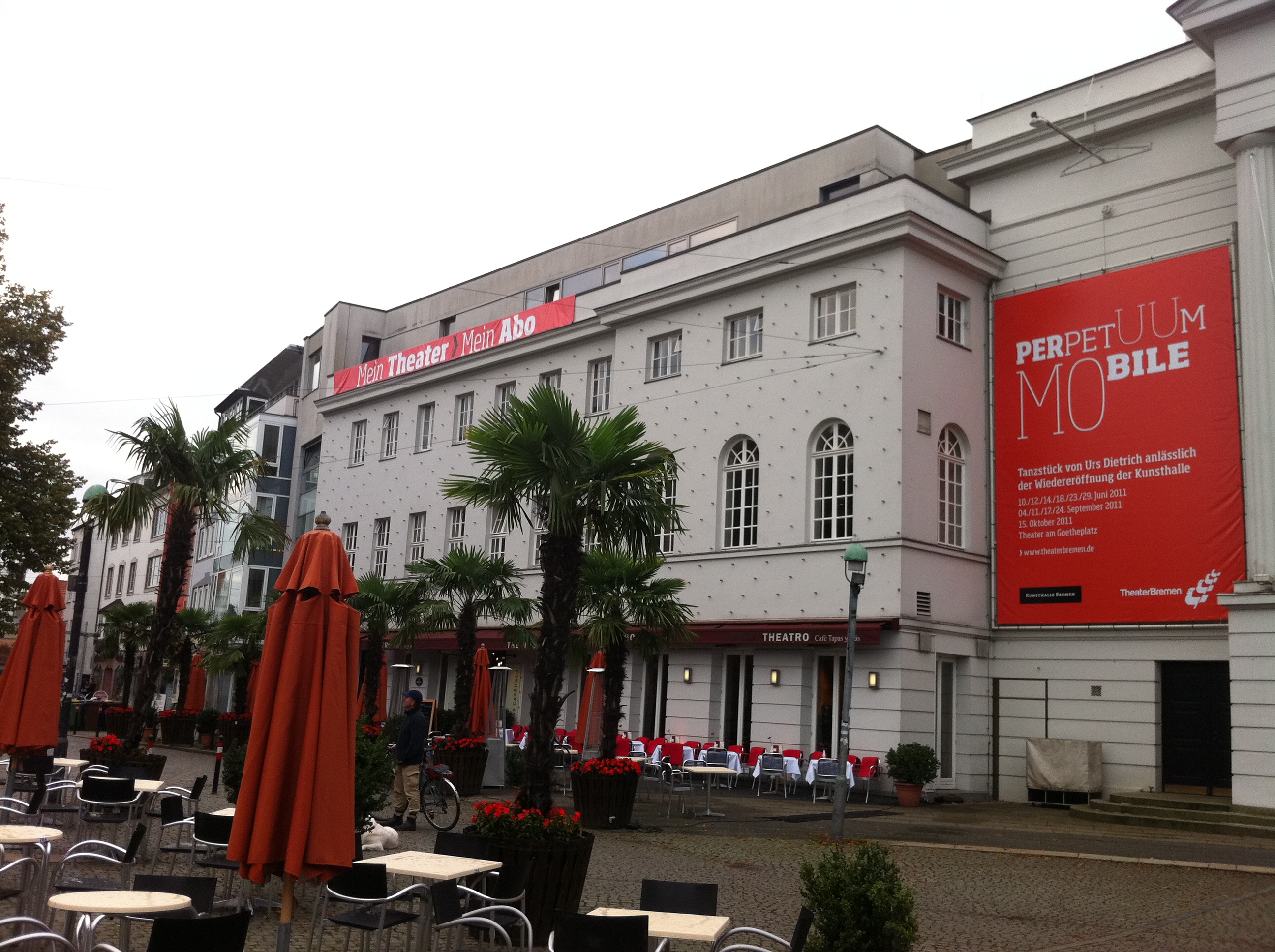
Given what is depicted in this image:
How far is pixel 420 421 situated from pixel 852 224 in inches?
753

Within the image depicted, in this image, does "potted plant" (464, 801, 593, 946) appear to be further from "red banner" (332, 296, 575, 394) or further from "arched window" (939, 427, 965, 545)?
Result: "red banner" (332, 296, 575, 394)

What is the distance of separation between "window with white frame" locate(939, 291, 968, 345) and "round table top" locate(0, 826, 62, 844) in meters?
20.2

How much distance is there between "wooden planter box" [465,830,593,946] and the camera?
9055mm

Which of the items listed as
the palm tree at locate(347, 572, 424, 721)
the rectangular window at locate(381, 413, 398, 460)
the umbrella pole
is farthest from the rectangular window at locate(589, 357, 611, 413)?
the umbrella pole

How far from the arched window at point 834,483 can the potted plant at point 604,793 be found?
8.76 meters

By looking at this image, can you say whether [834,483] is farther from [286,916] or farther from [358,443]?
[358,443]

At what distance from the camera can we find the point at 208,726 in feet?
108

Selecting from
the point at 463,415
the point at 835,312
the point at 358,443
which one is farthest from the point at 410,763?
the point at 358,443

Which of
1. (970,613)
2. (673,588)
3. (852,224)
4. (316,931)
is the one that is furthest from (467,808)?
(852,224)

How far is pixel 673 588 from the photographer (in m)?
19.8

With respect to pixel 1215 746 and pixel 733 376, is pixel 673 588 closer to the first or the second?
pixel 733 376

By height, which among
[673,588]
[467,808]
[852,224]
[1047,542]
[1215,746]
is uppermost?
[852,224]

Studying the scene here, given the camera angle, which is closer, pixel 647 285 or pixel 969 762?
pixel 969 762

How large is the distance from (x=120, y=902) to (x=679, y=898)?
3.23 m
